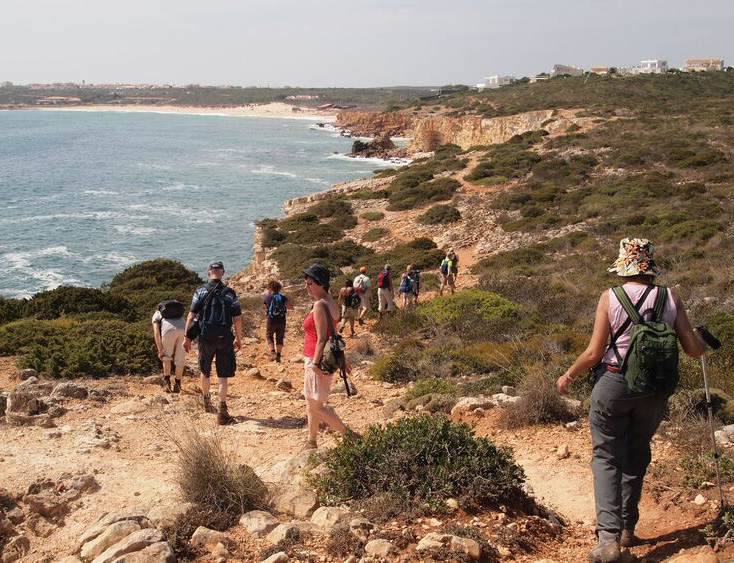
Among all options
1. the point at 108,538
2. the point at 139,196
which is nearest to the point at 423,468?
the point at 108,538

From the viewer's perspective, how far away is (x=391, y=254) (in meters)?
24.5

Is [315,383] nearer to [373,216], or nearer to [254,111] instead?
[373,216]

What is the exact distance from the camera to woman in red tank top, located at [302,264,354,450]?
5.68m

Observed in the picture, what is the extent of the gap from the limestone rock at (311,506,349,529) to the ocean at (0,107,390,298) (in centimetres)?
2514

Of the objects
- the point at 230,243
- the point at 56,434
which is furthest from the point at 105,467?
the point at 230,243

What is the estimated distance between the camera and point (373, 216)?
1265 inches

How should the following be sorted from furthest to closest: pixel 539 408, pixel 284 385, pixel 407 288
A: pixel 407 288, pixel 284 385, pixel 539 408

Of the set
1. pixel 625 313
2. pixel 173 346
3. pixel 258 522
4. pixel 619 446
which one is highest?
pixel 625 313

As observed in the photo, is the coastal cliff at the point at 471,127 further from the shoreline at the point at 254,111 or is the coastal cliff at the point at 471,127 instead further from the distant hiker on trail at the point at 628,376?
the shoreline at the point at 254,111

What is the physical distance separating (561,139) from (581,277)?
28.3 meters

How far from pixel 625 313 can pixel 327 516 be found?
90.5 inches

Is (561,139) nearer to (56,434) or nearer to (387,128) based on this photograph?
(56,434)

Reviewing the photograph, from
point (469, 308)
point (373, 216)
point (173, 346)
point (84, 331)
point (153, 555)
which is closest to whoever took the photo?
point (153, 555)

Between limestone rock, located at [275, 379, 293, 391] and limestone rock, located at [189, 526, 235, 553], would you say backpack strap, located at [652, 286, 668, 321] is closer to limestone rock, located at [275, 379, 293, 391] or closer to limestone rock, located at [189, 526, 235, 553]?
limestone rock, located at [189, 526, 235, 553]
